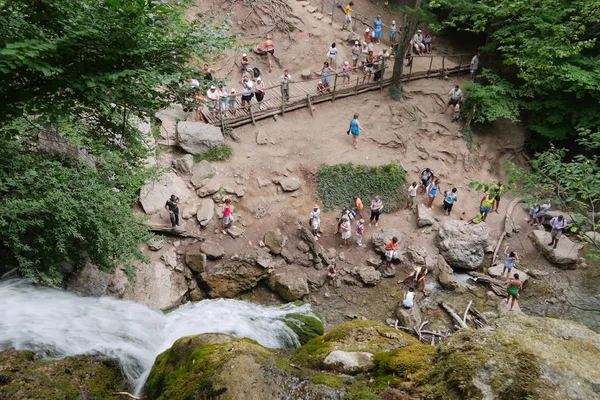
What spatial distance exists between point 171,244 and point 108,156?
11.9 ft

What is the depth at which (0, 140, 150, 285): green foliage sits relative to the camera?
7160 millimetres

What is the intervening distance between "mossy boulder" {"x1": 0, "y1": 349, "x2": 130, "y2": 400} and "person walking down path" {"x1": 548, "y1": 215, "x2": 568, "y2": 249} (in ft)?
45.9

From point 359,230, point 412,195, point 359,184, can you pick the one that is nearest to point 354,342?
point 359,230

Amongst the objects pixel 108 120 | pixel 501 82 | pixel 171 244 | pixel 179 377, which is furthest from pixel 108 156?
pixel 501 82

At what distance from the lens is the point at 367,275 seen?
1230cm

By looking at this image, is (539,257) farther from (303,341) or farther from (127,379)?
(127,379)

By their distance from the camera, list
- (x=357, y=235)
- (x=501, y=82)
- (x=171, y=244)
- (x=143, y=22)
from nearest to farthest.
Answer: (x=143, y=22) < (x=171, y=244) < (x=357, y=235) < (x=501, y=82)

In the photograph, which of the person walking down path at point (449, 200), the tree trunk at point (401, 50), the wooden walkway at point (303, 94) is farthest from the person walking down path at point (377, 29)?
the person walking down path at point (449, 200)

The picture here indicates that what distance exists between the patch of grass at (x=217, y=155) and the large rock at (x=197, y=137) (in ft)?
0.40

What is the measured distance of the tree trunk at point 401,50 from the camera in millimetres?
15250

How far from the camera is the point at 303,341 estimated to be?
29.7ft

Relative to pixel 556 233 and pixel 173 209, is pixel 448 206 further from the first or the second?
pixel 173 209

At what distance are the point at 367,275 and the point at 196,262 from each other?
535 centimetres

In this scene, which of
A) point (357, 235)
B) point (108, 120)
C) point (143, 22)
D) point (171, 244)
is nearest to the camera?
point (143, 22)
